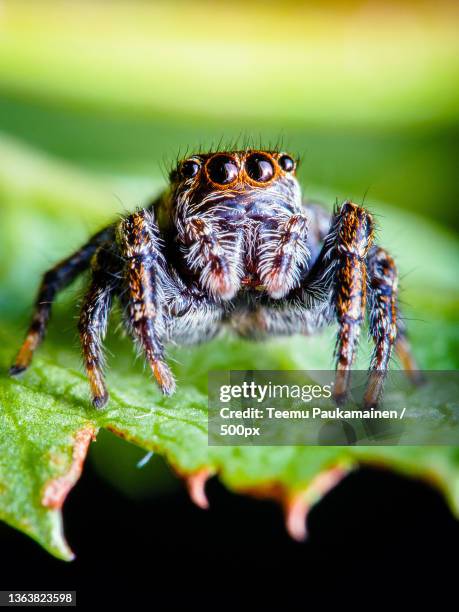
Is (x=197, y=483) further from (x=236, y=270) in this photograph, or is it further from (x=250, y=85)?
(x=250, y=85)

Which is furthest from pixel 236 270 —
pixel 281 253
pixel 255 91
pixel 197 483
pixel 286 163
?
pixel 255 91

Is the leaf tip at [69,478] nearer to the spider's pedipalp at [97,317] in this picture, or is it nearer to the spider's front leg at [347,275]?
the spider's pedipalp at [97,317]

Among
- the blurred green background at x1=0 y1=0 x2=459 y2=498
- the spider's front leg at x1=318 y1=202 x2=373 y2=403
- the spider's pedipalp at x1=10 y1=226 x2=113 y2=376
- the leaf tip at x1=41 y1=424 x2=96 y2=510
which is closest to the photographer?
the leaf tip at x1=41 y1=424 x2=96 y2=510

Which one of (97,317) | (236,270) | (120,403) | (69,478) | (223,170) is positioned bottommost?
(69,478)

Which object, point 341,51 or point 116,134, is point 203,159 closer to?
point 116,134

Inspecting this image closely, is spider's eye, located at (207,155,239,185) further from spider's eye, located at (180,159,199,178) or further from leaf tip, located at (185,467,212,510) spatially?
leaf tip, located at (185,467,212,510)

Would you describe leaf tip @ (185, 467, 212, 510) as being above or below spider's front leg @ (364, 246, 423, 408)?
below

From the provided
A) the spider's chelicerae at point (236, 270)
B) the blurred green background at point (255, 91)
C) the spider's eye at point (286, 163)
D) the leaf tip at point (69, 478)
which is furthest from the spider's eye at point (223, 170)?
the blurred green background at point (255, 91)

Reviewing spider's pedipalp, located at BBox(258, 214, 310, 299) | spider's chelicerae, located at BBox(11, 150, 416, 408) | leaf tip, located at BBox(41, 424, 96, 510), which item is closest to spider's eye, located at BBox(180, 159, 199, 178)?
spider's chelicerae, located at BBox(11, 150, 416, 408)

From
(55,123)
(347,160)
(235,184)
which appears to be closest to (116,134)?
(55,123)
